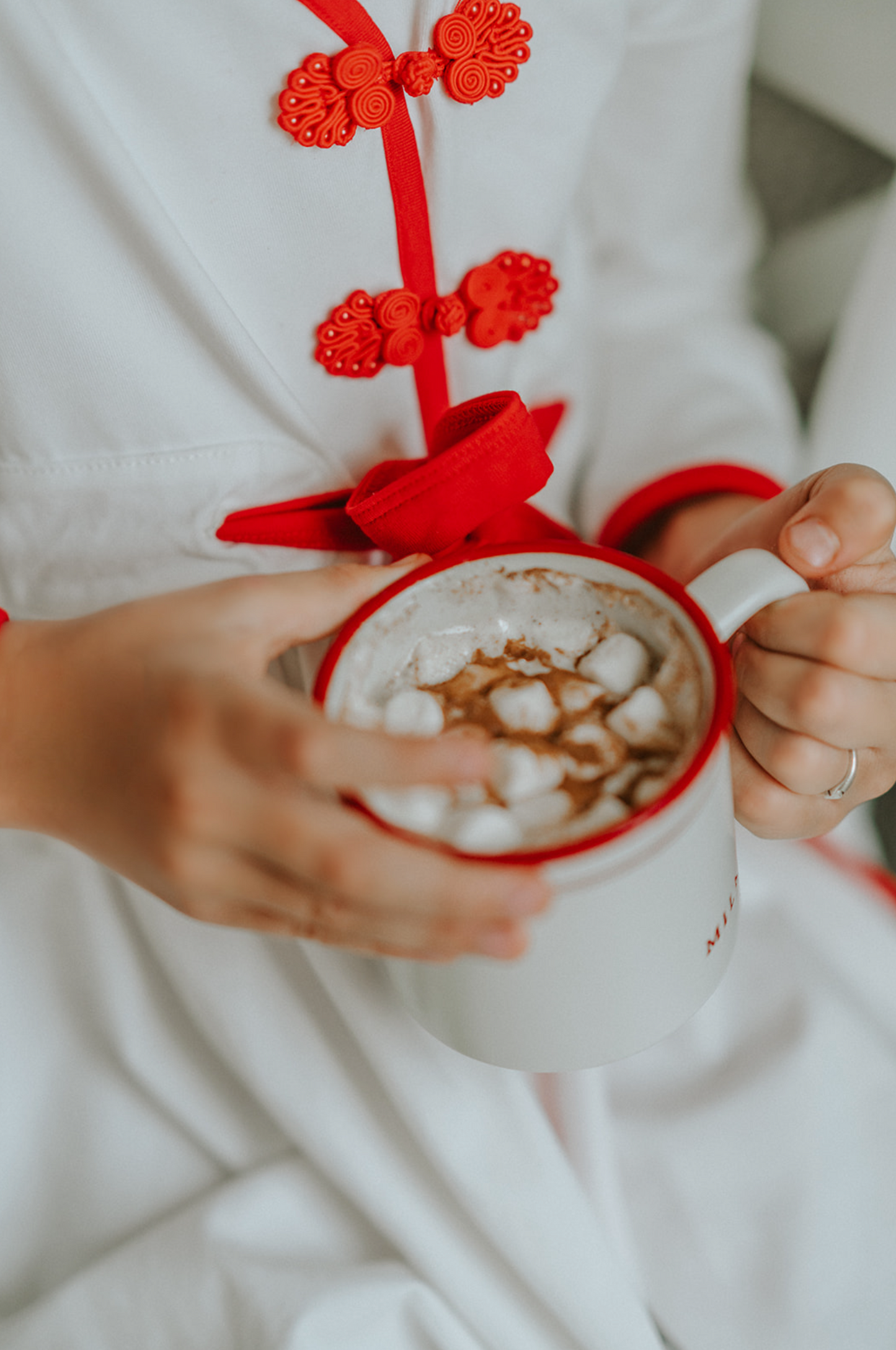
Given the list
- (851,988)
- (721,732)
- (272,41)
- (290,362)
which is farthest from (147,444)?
(851,988)

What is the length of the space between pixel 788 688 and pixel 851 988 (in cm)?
21

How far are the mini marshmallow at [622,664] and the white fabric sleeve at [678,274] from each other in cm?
33

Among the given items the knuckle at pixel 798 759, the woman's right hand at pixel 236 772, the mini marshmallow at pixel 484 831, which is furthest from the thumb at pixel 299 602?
the knuckle at pixel 798 759

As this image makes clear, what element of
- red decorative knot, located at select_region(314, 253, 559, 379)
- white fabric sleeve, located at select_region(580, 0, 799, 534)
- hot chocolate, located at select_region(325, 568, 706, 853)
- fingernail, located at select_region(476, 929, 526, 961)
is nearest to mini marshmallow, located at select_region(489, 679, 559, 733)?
hot chocolate, located at select_region(325, 568, 706, 853)

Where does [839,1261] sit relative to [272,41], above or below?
below

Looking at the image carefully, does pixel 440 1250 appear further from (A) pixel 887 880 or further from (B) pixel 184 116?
(B) pixel 184 116

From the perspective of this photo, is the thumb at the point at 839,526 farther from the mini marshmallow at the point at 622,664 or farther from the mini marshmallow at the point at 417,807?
the mini marshmallow at the point at 417,807

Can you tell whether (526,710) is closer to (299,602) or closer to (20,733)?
(299,602)

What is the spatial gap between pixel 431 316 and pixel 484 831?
0.33 meters

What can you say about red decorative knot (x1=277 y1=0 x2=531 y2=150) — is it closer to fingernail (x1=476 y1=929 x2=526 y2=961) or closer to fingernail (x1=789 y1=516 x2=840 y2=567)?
fingernail (x1=789 y1=516 x2=840 y2=567)

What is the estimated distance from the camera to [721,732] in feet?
1.27

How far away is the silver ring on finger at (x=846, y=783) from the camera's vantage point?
0.55m

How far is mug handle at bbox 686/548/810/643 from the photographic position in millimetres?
441

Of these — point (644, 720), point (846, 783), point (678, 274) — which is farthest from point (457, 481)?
point (678, 274)
